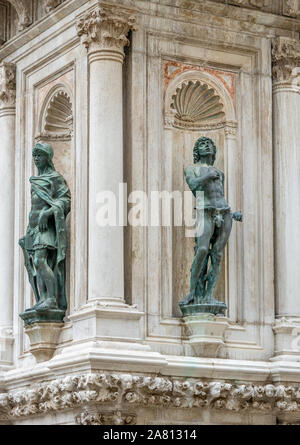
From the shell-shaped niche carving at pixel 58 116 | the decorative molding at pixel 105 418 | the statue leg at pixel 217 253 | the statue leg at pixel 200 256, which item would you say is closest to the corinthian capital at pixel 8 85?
the shell-shaped niche carving at pixel 58 116

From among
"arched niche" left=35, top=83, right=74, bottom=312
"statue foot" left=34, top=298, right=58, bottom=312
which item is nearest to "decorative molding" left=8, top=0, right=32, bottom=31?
"arched niche" left=35, top=83, right=74, bottom=312

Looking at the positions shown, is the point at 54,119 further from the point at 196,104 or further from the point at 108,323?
the point at 108,323

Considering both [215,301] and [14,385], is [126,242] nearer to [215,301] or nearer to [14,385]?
[215,301]

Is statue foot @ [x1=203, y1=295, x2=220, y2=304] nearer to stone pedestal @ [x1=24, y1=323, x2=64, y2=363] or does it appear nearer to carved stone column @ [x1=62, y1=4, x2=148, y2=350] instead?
carved stone column @ [x1=62, y1=4, x2=148, y2=350]

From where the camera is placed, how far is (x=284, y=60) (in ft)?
75.3

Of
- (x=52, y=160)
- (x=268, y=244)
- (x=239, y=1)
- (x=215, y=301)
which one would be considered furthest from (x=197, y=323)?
(x=239, y=1)

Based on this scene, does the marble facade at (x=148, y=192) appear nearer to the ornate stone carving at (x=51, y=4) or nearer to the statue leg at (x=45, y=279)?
the ornate stone carving at (x=51, y=4)

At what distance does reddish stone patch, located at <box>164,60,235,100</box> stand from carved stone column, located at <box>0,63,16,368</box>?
296 cm

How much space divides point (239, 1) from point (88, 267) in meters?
4.53

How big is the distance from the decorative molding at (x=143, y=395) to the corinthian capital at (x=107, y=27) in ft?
14.8

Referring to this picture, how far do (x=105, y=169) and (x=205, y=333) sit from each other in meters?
2.57

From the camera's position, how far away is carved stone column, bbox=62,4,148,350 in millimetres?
21000

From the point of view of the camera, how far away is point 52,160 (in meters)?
22.9

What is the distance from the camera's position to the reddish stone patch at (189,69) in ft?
73.0
